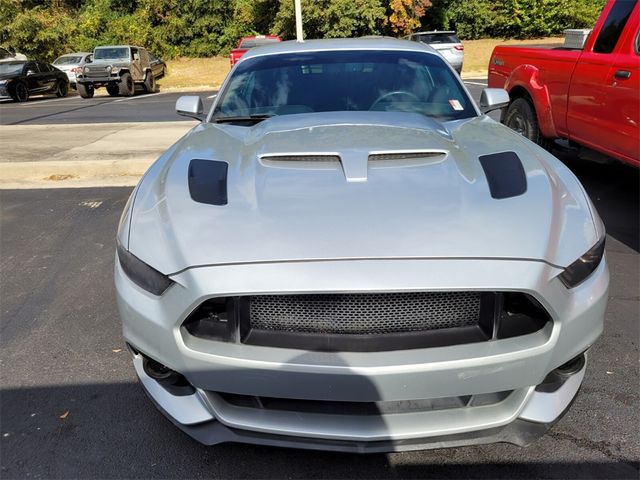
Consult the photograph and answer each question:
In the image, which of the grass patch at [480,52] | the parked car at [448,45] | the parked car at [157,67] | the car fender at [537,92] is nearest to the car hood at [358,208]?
the car fender at [537,92]

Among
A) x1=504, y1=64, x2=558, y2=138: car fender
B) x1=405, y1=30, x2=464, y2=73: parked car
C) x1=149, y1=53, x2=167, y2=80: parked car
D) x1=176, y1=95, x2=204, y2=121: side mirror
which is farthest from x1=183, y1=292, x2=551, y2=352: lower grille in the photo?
x1=149, y1=53, x2=167, y2=80: parked car

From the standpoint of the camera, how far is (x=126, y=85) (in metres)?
20.1

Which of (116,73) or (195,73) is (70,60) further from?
(116,73)

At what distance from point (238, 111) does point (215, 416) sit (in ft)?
6.83

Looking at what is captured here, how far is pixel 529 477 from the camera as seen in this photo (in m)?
2.14

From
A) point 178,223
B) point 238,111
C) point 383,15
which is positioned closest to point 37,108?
point 238,111

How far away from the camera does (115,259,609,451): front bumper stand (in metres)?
1.76

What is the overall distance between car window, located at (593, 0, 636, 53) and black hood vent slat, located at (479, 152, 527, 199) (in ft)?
10.3

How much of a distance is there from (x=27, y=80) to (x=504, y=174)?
2088 centimetres

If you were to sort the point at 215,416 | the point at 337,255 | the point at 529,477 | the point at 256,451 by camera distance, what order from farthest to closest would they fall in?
the point at 256,451 < the point at 529,477 < the point at 215,416 < the point at 337,255

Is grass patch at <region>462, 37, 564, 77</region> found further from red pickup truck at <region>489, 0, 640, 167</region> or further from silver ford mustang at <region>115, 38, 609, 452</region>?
silver ford mustang at <region>115, 38, 609, 452</region>

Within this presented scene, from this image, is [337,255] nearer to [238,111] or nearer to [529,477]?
[529,477]

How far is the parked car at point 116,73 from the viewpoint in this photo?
19.8m

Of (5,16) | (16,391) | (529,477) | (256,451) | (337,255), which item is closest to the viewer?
(337,255)
